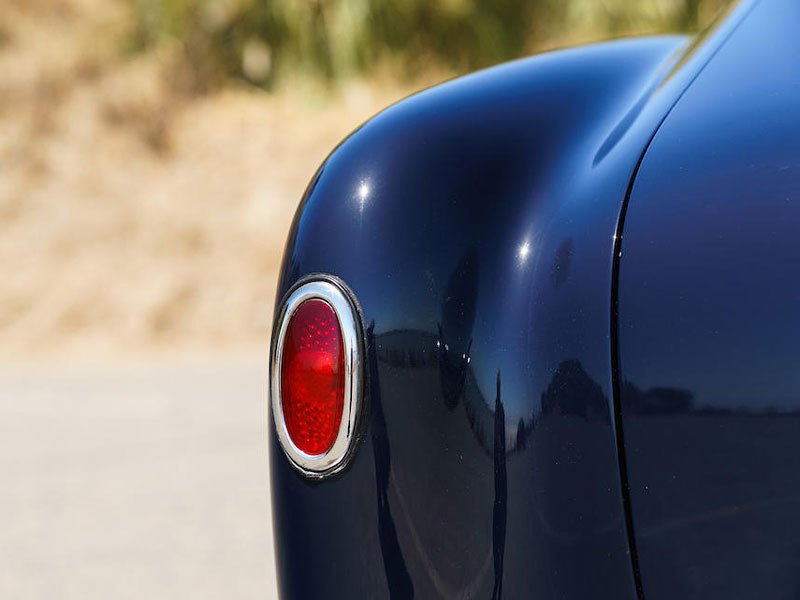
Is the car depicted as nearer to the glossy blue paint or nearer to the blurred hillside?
the glossy blue paint

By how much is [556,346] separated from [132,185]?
10940 mm

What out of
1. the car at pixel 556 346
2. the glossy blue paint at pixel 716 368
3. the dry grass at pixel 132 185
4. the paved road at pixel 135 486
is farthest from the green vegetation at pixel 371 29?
the glossy blue paint at pixel 716 368

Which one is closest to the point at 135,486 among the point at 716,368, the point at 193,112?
the point at 716,368

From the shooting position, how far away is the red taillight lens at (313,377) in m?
1.25

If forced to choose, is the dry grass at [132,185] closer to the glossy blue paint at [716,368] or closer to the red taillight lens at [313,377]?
the red taillight lens at [313,377]

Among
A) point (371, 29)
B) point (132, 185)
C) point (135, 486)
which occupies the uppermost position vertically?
point (371, 29)

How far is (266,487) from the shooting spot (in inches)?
178

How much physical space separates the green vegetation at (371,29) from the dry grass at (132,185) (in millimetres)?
336

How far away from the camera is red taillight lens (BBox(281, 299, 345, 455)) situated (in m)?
1.25

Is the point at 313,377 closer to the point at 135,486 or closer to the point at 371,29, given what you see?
the point at 135,486

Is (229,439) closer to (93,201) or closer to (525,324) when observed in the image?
(525,324)

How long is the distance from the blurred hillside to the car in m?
7.84

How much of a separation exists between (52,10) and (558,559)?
46.1ft

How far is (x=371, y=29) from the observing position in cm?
1219
